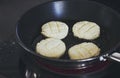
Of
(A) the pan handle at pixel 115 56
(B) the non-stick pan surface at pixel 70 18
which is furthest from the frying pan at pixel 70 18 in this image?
(A) the pan handle at pixel 115 56

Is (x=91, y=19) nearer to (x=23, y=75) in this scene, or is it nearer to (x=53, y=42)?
(x=53, y=42)

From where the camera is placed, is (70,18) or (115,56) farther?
(70,18)

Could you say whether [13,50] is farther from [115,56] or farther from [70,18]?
[115,56]

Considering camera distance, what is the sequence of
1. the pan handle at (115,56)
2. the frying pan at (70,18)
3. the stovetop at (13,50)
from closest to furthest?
the pan handle at (115,56) → the stovetop at (13,50) → the frying pan at (70,18)

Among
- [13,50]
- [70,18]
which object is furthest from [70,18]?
[13,50]

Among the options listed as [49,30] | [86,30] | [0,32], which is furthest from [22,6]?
[86,30]

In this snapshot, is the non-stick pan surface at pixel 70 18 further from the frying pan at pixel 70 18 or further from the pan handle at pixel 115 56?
the pan handle at pixel 115 56

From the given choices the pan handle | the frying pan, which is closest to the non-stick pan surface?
the frying pan
